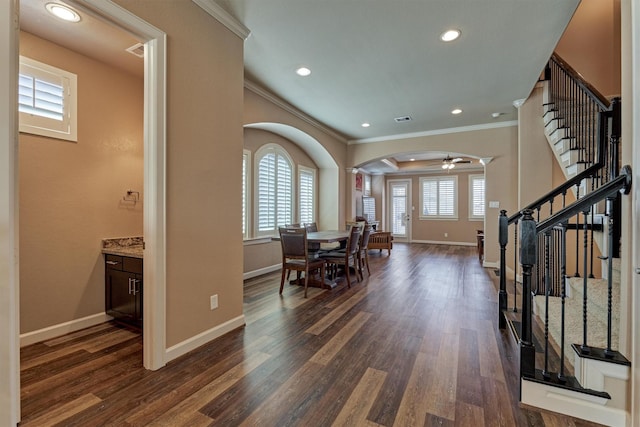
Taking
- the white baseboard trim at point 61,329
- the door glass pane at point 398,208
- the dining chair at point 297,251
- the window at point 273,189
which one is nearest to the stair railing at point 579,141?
the dining chair at point 297,251

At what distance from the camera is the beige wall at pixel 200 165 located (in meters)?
2.22

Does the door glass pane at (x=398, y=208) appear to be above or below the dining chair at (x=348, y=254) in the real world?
above

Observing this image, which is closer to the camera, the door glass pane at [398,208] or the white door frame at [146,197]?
the white door frame at [146,197]

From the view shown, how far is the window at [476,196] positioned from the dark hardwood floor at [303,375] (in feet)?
22.9

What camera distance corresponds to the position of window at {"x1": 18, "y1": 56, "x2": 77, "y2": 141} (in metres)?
2.45

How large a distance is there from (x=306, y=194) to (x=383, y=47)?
3906 mm

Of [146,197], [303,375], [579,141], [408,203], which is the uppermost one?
[579,141]

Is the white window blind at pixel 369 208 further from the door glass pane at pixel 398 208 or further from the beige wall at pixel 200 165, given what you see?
the beige wall at pixel 200 165

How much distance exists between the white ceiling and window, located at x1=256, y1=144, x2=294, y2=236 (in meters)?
1.11

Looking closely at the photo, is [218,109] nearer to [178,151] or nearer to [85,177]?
[178,151]

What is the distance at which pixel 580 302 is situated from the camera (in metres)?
2.38

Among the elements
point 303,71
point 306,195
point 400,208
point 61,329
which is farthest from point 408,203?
point 61,329

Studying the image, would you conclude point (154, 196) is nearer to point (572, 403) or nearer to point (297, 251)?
point (297, 251)

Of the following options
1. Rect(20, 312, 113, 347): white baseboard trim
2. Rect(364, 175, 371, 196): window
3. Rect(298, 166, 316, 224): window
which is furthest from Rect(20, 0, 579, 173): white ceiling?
Rect(364, 175, 371, 196): window
